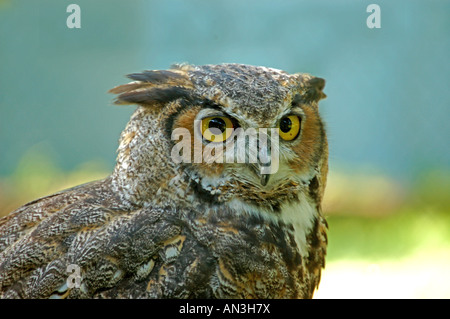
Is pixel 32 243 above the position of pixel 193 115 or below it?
below

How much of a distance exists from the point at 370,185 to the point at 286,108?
382 cm

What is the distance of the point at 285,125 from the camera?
164 cm

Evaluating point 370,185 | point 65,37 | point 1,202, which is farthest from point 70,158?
point 370,185

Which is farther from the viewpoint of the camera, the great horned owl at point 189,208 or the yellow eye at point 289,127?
the yellow eye at point 289,127

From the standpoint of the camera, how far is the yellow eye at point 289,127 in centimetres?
164

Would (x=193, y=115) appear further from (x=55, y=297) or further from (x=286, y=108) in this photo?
(x=55, y=297)

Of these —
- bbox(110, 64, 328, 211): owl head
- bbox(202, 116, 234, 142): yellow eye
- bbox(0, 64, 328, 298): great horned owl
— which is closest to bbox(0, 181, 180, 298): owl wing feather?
bbox(0, 64, 328, 298): great horned owl

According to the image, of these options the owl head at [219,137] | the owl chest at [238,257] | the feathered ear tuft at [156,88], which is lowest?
the owl chest at [238,257]

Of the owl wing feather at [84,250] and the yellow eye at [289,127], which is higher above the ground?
the yellow eye at [289,127]

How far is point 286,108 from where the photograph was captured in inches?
63.2

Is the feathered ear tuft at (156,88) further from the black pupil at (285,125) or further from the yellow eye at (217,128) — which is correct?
the black pupil at (285,125)

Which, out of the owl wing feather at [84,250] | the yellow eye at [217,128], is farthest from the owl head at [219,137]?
the owl wing feather at [84,250]

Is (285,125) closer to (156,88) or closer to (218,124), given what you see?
Answer: (218,124)

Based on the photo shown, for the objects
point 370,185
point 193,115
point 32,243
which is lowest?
point 370,185
